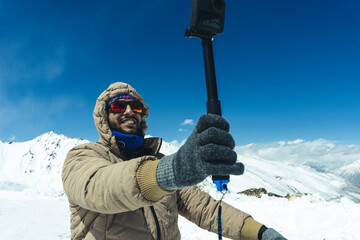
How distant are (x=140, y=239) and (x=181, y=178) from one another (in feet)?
4.15

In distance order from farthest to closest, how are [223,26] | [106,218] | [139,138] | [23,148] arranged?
[23,148] < [139,138] < [106,218] < [223,26]

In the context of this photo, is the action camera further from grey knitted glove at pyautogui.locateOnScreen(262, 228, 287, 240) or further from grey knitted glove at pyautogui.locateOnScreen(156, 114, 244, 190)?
grey knitted glove at pyautogui.locateOnScreen(262, 228, 287, 240)

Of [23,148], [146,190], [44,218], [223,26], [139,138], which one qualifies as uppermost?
[23,148]

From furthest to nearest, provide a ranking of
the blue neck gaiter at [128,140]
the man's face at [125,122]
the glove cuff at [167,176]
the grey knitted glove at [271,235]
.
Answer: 1. the man's face at [125,122]
2. the blue neck gaiter at [128,140]
3. the grey knitted glove at [271,235]
4. the glove cuff at [167,176]

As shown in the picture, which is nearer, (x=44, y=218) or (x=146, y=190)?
(x=146, y=190)

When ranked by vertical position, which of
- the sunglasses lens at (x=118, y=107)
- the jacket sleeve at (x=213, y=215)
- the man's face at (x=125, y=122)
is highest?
the sunglasses lens at (x=118, y=107)

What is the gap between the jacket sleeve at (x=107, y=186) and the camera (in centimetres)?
142

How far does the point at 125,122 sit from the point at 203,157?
7.00 ft

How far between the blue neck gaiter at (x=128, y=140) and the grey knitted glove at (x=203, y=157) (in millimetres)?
1622

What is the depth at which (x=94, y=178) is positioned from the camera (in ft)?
5.15

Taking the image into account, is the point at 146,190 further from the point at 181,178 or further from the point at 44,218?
Result: the point at 44,218

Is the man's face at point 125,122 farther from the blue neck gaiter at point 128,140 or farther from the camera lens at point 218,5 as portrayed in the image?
the camera lens at point 218,5

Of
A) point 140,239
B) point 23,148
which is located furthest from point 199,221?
point 23,148

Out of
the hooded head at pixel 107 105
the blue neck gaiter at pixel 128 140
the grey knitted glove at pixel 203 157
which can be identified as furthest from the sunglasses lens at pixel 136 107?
the grey knitted glove at pixel 203 157
